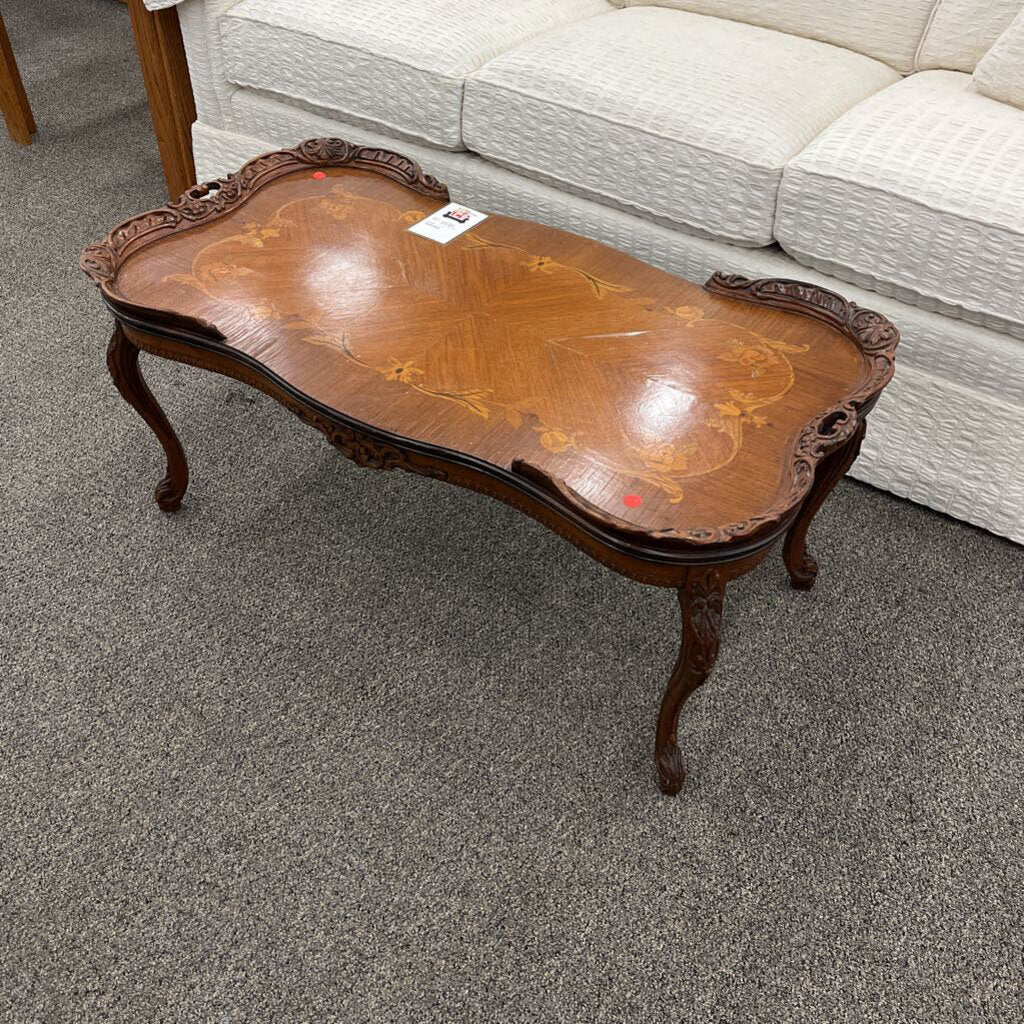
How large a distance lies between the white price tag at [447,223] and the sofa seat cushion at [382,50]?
377 mm

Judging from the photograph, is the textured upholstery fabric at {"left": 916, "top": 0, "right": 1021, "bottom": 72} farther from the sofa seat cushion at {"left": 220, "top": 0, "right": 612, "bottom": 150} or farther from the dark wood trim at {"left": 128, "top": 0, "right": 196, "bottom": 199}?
the dark wood trim at {"left": 128, "top": 0, "right": 196, "bottom": 199}

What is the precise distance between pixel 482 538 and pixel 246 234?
0.57m

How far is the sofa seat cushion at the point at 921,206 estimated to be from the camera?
1378 mm


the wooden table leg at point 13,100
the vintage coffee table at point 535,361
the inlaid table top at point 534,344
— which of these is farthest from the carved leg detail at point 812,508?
the wooden table leg at point 13,100

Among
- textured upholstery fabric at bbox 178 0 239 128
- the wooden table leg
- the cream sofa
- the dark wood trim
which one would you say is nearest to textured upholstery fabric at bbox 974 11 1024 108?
the cream sofa

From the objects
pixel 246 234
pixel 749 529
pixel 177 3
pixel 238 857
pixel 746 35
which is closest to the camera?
pixel 749 529

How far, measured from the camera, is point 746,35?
1.82m

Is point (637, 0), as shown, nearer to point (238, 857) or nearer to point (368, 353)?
point (368, 353)

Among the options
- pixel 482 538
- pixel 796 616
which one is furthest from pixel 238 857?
pixel 796 616

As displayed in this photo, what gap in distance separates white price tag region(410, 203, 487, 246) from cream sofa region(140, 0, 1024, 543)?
0.30m

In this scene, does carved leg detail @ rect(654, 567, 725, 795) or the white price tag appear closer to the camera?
carved leg detail @ rect(654, 567, 725, 795)

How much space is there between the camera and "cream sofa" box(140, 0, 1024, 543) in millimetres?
1441

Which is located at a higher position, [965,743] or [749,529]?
[749,529]

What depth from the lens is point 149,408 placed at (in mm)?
1454
